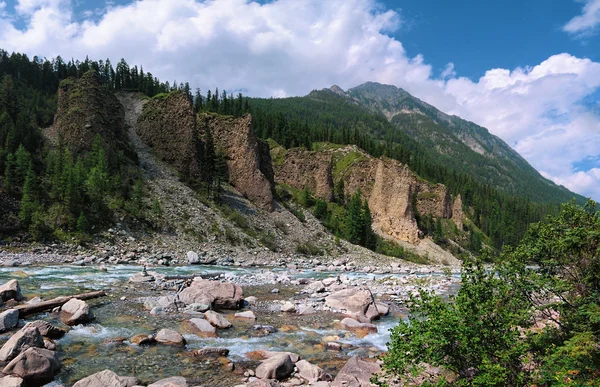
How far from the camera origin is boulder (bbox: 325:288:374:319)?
19.6 metres

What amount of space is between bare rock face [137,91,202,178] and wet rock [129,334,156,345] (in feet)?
150

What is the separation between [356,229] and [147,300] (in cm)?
5099

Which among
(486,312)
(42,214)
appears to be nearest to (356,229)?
(42,214)

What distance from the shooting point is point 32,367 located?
9133 mm

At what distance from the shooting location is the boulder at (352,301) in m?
19.6

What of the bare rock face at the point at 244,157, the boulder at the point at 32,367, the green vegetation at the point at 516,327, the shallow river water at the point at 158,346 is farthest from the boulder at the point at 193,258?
the green vegetation at the point at 516,327

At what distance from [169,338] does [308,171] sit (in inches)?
2995

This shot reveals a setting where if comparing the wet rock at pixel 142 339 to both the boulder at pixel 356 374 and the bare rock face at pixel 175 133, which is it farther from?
the bare rock face at pixel 175 133

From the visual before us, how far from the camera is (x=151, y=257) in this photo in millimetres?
34781

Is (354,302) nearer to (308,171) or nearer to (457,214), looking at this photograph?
(308,171)

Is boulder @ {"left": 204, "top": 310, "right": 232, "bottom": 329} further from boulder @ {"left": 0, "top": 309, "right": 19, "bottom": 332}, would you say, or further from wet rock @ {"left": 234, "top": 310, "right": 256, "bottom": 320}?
boulder @ {"left": 0, "top": 309, "right": 19, "bottom": 332}

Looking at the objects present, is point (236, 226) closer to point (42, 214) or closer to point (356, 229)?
point (42, 214)

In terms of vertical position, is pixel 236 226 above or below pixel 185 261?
above

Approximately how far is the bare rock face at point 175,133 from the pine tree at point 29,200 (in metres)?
23.1
